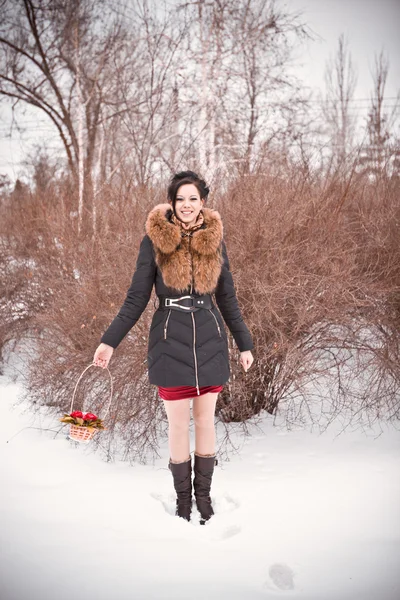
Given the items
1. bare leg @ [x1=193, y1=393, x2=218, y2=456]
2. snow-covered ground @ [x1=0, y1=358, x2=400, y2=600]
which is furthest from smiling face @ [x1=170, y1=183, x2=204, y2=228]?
snow-covered ground @ [x1=0, y1=358, x2=400, y2=600]

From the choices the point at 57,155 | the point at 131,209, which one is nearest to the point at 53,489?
the point at 131,209

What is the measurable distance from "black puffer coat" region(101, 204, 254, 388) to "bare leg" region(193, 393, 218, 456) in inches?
6.1

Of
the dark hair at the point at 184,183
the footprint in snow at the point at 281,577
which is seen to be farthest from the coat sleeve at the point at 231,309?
the footprint in snow at the point at 281,577

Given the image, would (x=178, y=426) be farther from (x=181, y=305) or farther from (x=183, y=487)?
(x=181, y=305)

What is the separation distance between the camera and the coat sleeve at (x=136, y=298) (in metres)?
2.48

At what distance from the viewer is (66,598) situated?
209cm

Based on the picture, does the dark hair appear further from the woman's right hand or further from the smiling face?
the woman's right hand

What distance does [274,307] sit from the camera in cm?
352

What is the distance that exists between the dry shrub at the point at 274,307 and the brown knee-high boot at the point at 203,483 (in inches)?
34.2

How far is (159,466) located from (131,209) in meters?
2.09

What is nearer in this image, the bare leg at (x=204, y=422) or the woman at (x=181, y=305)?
the woman at (x=181, y=305)

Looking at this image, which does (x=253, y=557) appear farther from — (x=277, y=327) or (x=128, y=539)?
(x=277, y=327)

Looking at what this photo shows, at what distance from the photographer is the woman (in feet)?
8.08

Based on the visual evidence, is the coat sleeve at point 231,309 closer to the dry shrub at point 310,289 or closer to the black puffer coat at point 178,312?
the black puffer coat at point 178,312
